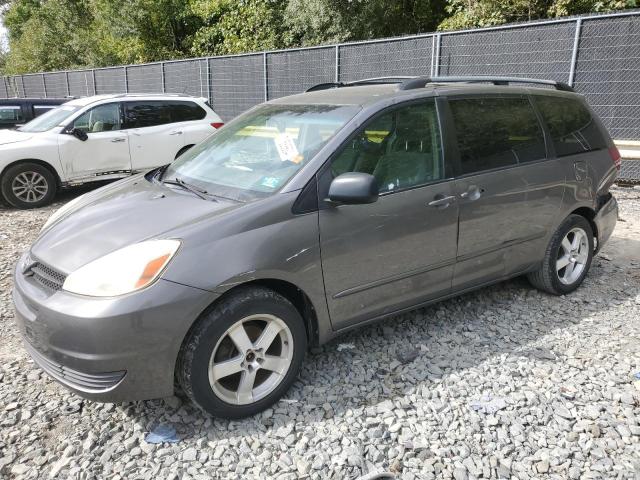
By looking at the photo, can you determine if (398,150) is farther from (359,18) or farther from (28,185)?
(359,18)

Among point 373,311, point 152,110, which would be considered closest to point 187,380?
point 373,311

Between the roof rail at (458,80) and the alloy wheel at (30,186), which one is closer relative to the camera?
the roof rail at (458,80)

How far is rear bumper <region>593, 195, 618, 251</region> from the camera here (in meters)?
4.52

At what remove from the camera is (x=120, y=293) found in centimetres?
243

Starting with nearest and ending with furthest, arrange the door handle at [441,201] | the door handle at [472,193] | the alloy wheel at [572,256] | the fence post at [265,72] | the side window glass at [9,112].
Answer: the door handle at [441,201] < the door handle at [472,193] < the alloy wheel at [572,256] < the side window glass at [9,112] < the fence post at [265,72]

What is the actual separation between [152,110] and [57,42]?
29.9 meters

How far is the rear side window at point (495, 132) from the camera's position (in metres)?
3.55

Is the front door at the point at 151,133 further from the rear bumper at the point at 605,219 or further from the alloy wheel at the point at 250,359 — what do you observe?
the rear bumper at the point at 605,219

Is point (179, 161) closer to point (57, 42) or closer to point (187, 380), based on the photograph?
point (187, 380)

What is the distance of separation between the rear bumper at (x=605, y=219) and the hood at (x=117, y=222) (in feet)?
11.0

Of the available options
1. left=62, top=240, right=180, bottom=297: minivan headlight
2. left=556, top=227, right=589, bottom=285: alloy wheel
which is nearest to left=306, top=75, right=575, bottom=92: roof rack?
left=556, top=227, right=589, bottom=285: alloy wheel

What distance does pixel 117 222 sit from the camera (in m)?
2.89

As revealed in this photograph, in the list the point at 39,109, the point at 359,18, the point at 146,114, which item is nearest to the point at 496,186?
the point at 146,114

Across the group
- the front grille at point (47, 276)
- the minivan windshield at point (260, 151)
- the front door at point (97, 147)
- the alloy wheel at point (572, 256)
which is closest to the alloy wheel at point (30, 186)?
the front door at point (97, 147)
